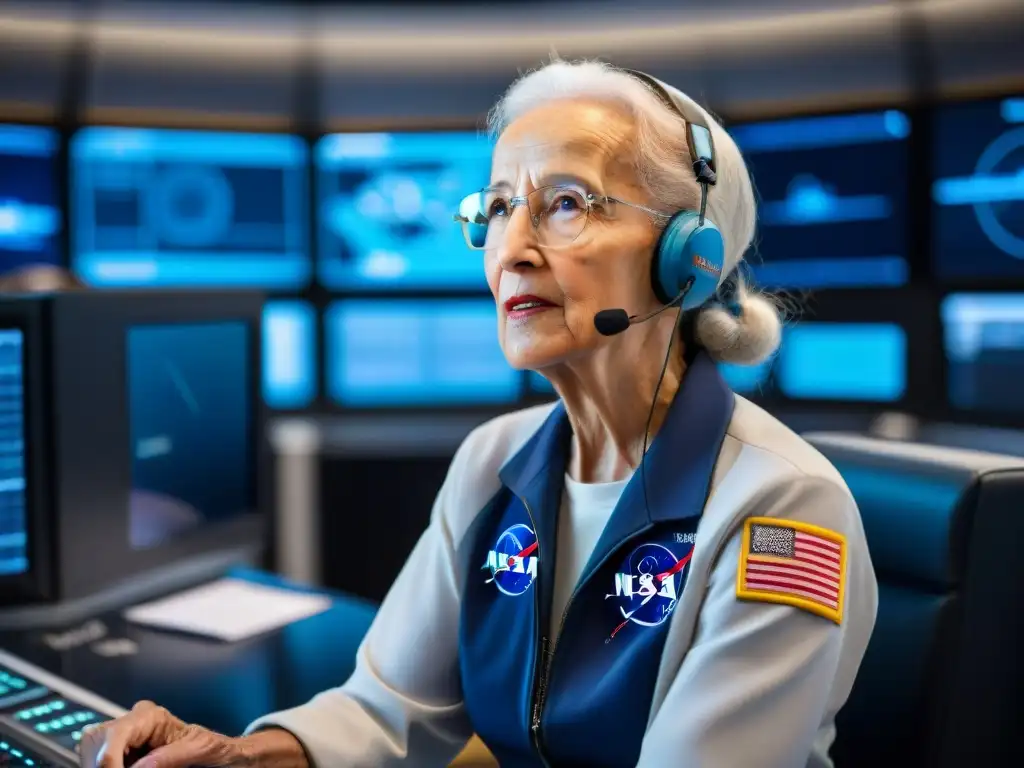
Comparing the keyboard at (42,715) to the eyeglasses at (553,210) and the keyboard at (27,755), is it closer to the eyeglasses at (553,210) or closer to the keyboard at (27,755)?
the keyboard at (27,755)

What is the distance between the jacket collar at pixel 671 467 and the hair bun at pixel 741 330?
0.09 ft

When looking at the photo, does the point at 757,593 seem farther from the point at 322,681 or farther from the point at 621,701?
the point at 322,681

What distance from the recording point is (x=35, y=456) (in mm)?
1542

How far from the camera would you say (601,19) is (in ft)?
12.0

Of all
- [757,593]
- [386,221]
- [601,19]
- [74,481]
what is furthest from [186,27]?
[757,593]

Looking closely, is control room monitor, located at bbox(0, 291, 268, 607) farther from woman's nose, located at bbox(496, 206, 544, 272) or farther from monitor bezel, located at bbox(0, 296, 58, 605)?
woman's nose, located at bbox(496, 206, 544, 272)

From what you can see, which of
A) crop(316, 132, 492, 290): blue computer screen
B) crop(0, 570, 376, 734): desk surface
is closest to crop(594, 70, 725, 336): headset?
crop(0, 570, 376, 734): desk surface

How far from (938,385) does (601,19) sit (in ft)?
5.68

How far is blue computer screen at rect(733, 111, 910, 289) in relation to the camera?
329cm

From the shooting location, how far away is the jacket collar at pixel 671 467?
3.53ft

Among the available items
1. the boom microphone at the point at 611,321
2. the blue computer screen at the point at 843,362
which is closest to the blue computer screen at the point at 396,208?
the blue computer screen at the point at 843,362

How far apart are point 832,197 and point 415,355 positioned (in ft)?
5.18

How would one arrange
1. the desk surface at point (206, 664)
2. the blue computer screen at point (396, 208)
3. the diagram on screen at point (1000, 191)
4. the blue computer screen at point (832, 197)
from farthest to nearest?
1. the blue computer screen at point (396, 208)
2. the blue computer screen at point (832, 197)
3. the diagram on screen at point (1000, 191)
4. the desk surface at point (206, 664)

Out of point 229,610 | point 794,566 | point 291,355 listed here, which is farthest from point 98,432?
point 291,355
